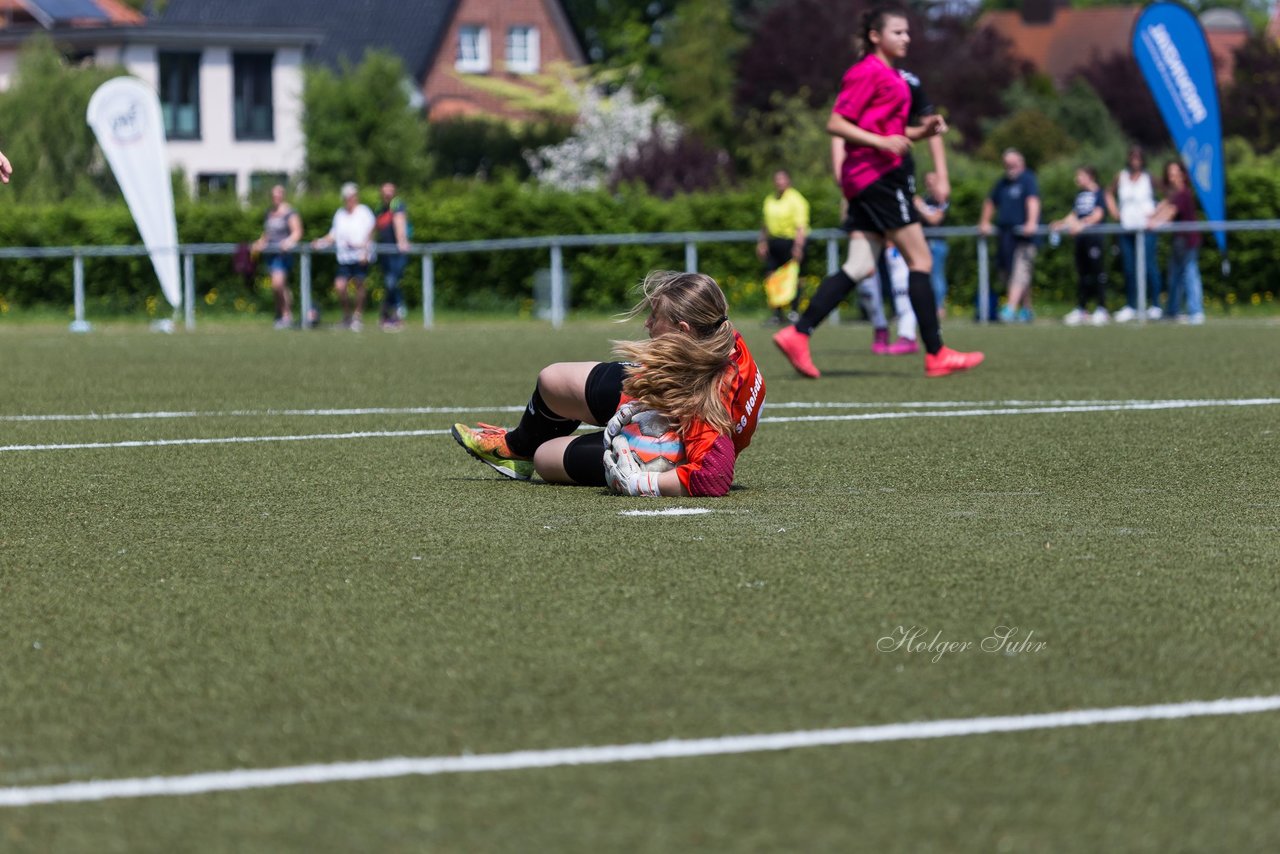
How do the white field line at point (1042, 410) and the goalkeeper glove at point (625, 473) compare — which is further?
the white field line at point (1042, 410)

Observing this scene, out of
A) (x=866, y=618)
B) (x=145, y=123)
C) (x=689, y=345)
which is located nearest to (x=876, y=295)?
(x=145, y=123)

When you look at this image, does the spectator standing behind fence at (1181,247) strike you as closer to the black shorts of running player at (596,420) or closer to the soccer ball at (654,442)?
the black shorts of running player at (596,420)

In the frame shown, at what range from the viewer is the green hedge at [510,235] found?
2784 centimetres

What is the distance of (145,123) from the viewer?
2452 centimetres

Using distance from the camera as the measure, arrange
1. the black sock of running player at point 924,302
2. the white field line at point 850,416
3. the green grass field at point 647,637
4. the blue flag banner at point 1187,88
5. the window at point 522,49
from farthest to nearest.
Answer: the window at point 522,49, the blue flag banner at point 1187,88, the black sock of running player at point 924,302, the white field line at point 850,416, the green grass field at point 647,637

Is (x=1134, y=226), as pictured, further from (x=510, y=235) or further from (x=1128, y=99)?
(x=1128, y=99)

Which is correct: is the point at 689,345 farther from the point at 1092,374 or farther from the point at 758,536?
the point at 1092,374

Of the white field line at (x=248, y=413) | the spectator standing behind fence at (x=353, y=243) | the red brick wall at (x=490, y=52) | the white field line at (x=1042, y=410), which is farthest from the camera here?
the red brick wall at (x=490, y=52)

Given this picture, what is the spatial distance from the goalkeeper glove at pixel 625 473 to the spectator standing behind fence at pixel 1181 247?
1580 cm

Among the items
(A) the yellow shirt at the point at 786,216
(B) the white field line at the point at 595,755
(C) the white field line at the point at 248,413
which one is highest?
(A) the yellow shirt at the point at 786,216

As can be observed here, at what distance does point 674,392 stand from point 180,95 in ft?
184

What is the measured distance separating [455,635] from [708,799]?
51.7 inches

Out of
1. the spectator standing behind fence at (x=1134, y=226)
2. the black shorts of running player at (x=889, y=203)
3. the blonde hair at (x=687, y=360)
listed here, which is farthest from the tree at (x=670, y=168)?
the blonde hair at (x=687, y=360)

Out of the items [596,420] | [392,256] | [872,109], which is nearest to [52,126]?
[392,256]
